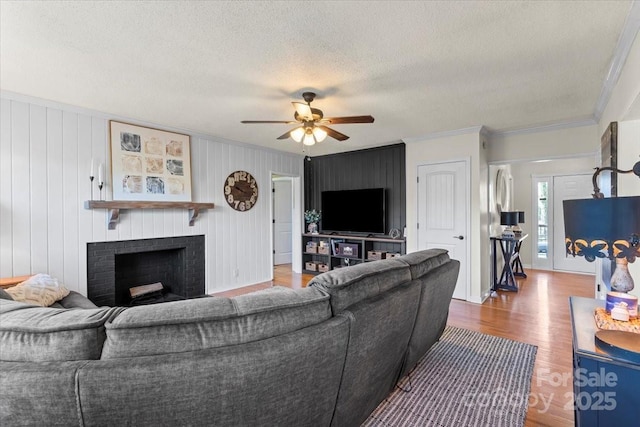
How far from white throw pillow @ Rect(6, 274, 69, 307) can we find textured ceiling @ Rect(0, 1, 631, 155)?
5.66ft

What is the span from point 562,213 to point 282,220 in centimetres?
583

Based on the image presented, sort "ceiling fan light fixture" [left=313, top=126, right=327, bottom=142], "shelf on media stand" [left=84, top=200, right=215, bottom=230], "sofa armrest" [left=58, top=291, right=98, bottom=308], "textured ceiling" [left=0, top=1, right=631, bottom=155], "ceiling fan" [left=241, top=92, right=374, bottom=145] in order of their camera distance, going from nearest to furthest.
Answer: "textured ceiling" [left=0, top=1, right=631, bottom=155], "sofa armrest" [left=58, top=291, right=98, bottom=308], "ceiling fan" [left=241, top=92, right=374, bottom=145], "ceiling fan light fixture" [left=313, top=126, right=327, bottom=142], "shelf on media stand" [left=84, top=200, right=215, bottom=230]

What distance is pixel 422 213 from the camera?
15.3 ft

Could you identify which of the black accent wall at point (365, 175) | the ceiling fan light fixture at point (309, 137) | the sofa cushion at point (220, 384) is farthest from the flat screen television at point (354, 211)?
the sofa cushion at point (220, 384)

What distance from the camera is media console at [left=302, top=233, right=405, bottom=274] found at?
204 inches

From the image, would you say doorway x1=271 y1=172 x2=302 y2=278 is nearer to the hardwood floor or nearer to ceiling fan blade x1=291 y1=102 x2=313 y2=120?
the hardwood floor

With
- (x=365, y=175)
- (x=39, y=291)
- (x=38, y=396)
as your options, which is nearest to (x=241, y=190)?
(x=365, y=175)

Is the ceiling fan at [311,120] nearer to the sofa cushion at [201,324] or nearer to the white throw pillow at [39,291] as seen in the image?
the sofa cushion at [201,324]

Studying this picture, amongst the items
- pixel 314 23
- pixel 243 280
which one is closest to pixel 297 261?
pixel 243 280

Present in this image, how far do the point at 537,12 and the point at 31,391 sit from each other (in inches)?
109

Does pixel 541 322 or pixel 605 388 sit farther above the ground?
pixel 605 388

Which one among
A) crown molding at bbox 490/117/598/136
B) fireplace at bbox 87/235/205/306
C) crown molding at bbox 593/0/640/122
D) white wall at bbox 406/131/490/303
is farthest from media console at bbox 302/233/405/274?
crown molding at bbox 593/0/640/122

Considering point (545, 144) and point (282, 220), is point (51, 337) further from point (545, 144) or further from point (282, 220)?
point (282, 220)

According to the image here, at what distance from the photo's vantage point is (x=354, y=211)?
556 centimetres
